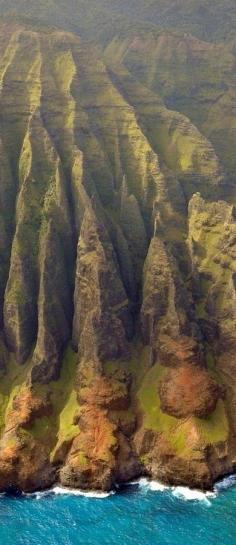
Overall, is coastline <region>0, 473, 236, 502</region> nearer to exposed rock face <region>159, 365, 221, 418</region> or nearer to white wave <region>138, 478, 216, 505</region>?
white wave <region>138, 478, 216, 505</region>

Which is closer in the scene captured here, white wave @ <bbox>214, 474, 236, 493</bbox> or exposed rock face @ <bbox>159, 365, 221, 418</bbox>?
white wave @ <bbox>214, 474, 236, 493</bbox>

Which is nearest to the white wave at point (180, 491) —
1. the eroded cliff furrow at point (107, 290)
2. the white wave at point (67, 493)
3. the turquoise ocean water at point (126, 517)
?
the turquoise ocean water at point (126, 517)

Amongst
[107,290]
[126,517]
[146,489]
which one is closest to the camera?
[126,517]

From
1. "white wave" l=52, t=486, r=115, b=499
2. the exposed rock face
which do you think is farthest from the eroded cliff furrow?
"white wave" l=52, t=486, r=115, b=499

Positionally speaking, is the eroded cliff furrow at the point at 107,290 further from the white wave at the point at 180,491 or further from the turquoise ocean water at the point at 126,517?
the turquoise ocean water at the point at 126,517

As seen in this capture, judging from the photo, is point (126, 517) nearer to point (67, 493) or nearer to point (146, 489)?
point (146, 489)

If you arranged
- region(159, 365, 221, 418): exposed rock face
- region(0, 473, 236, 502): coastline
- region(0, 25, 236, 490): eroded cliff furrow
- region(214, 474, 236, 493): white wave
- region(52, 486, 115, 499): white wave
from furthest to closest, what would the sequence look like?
region(159, 365, 221, 418): exposed rock face < region(0, 25, 236, 490): eroded cliff furrow < region(52, 486, 115, 499): white wave < region(214, 474, 236, 493): white wave < region(0, 473, 236, 502): coastline

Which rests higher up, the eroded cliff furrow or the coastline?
the eroded cliff furrow

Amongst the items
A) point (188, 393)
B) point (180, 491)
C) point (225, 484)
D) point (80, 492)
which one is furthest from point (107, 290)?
point (225, 484)

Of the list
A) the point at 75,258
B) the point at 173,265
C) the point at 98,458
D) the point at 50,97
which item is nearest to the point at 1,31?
the point at 50,97
